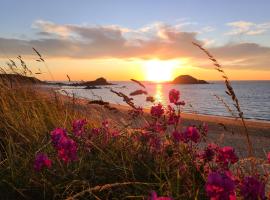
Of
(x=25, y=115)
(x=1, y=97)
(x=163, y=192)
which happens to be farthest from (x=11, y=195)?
(x=1, y=97)

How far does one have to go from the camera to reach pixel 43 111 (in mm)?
7332

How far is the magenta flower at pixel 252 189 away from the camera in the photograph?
2248 mm

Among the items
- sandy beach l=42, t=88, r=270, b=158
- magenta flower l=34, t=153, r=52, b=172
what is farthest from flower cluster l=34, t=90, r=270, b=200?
sandy beach l=42, t=88, r=270, b=158

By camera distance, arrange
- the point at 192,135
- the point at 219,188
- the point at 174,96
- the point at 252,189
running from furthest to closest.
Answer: the point at 174,96 → the point at 192,135 → the point at 252,189 → the point at 219,188

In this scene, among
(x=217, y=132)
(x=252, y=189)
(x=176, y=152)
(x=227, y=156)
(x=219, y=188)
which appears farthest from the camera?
(x=217, y=132)

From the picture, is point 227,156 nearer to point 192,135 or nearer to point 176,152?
point 192,135

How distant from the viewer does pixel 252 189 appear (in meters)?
2.26

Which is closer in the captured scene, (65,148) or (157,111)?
(65,148)

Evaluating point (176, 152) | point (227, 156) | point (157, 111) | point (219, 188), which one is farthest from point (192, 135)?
point (219, 188)

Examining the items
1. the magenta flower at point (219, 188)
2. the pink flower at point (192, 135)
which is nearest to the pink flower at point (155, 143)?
the pink flower at point (192, 135)

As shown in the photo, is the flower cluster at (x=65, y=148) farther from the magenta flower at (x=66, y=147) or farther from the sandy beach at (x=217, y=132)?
the sandy beach at (x=217, y=132)

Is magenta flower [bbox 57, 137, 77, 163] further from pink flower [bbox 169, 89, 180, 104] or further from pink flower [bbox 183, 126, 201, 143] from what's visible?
pink flower [bbox 169, 89, 180, 104]

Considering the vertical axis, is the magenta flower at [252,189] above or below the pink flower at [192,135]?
below

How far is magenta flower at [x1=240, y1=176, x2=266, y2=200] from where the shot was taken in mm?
2248
